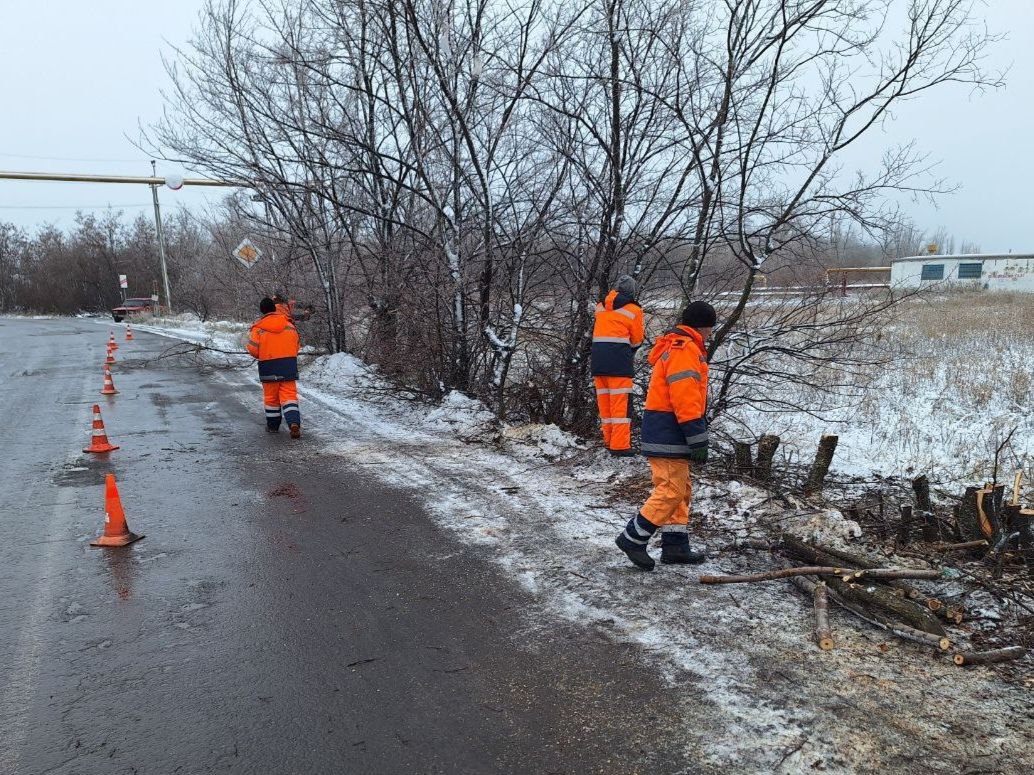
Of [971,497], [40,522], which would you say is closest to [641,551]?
[971,497]

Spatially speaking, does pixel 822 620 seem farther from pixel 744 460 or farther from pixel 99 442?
pixel 99 442

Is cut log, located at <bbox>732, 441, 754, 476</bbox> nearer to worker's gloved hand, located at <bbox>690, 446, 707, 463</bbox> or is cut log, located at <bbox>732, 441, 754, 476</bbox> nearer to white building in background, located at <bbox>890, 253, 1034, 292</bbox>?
worker's gloved hand, located at <bbox>690, 446, 707, 463</bbox>

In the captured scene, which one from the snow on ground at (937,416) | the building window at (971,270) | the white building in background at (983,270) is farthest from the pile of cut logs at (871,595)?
the building window at (971,270)

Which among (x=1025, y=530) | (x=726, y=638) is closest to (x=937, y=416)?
(x=1025, y=530)

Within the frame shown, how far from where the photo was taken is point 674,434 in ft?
15.3

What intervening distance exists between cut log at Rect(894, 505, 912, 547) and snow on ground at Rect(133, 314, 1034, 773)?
509mm

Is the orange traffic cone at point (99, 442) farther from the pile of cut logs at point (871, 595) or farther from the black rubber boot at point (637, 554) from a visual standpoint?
the pile of cut logs at point (871, 595)

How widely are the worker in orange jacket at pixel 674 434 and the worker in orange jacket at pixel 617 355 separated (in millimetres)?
2171

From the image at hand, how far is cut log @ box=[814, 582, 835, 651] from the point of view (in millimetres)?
3711

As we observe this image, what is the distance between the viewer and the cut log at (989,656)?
11.3ft

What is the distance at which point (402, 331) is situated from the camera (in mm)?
11578

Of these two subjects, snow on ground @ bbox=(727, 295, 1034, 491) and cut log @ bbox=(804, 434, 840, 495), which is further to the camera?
snow on ground @ bbox=(727, 295, 1034, 491)

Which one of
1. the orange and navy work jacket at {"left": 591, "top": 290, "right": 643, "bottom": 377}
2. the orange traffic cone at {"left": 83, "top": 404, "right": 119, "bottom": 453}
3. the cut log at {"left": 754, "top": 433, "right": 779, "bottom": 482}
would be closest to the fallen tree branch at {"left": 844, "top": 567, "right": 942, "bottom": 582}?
the cut log at {"left": 754, "top": 433, "right": 779, "bottom": 482}

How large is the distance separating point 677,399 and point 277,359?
21.3 feet
